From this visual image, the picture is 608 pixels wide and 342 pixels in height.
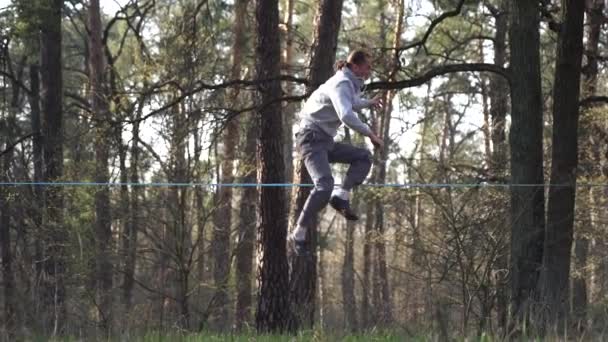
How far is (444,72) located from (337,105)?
3922 millimetres

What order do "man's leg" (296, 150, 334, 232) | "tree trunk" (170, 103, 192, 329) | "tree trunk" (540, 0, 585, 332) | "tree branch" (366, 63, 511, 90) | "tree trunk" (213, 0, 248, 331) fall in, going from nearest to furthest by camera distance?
"man's leg" (296, 150, 334, 232)
"tree branch" (366, 63, 511, 90)
"tree trunk" (540, 0, 585, 332)
"tree trunk" (170, 103, 192, 329)
"tree trunk" (213, 0, 248, 331)

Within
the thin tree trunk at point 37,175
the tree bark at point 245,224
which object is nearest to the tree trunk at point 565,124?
the thin tree trunk at point 37,175

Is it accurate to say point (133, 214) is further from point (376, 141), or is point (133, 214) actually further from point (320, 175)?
point (376, 141)

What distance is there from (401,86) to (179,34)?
6.30 m

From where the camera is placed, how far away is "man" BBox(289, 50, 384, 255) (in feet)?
27.4

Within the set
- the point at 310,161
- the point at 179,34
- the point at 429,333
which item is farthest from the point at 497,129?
the point at 429,333

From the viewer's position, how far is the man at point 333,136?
27.4 feet

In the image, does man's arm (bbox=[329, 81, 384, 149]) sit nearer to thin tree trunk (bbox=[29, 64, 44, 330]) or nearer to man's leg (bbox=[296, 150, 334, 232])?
man's leg (bbox=[296, 150, 334, 232])

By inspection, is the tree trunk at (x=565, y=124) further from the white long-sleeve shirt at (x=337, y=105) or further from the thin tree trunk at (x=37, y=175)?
the thin tree trunk at (x=37, y=175)

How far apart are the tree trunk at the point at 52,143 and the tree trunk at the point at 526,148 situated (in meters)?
8.39

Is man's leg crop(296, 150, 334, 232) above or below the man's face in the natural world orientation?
below

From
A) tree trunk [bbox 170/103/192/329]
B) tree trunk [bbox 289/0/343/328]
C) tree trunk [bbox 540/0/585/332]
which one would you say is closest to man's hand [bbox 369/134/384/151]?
tree trunk [bbox 540/0/585/332]

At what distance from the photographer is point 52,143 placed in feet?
65.7

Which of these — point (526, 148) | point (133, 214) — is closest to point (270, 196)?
point (526, 148)
